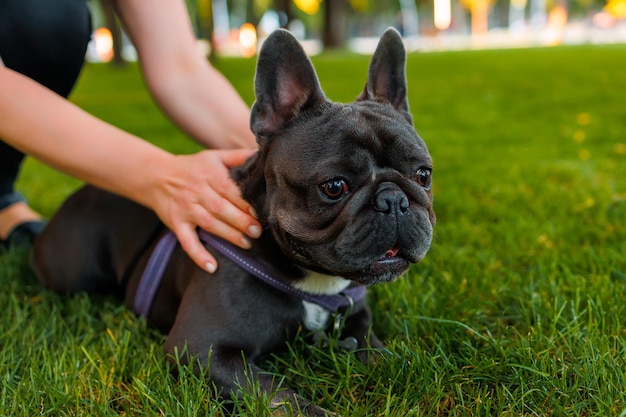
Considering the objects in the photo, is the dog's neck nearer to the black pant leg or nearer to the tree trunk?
the black pant leg

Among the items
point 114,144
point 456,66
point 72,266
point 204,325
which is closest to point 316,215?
point 204,325

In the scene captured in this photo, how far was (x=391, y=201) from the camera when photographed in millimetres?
1767

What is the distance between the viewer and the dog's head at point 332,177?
70.2 inches

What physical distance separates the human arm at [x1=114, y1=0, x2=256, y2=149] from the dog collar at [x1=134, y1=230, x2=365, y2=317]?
63 cm

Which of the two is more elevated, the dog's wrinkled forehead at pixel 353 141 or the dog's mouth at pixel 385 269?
the dog's wrinkled forehead at pixel 353 141

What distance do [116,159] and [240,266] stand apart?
558 mm

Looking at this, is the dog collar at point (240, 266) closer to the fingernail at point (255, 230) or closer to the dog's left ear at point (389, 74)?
the fingernail at point (255, 230)

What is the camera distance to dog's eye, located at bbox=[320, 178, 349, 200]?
182 centimetres

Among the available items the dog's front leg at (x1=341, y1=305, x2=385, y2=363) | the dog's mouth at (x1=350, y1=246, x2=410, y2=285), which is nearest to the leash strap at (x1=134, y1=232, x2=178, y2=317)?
the dog's front leg at (x1=341, y1=305, x2=385, y2=363)

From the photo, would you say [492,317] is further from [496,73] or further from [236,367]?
[496,73]

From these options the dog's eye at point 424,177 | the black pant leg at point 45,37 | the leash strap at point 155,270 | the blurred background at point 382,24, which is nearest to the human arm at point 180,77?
the black pant leg at point 45,37

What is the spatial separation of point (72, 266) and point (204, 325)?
88 centimetres

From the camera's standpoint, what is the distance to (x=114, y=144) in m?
2.22

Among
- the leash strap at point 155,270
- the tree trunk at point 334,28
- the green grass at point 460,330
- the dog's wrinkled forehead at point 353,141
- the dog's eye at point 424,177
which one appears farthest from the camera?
the tree trunk at point 334,28
